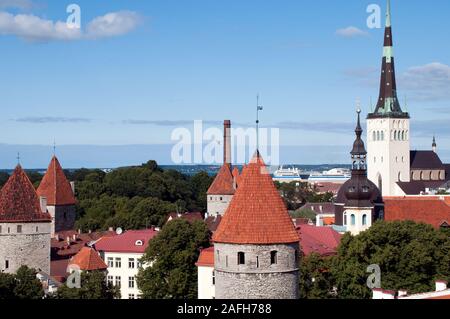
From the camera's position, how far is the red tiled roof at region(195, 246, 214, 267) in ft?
119

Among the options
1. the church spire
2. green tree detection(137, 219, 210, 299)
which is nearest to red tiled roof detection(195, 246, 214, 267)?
green tree detection(137, 219, 210, 299)

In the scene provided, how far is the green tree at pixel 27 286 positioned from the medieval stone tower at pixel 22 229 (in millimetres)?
7950

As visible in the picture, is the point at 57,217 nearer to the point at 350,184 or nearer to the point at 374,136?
the point at 350,184

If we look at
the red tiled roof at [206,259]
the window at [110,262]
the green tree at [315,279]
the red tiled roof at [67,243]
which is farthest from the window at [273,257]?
the window at [110,262]

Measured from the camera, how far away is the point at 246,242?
2117cm

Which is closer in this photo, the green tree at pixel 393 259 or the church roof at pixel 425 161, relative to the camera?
the green tree at pixel 393 259

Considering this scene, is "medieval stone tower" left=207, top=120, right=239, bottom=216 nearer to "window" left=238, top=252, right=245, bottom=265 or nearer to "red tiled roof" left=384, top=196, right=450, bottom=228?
"red tiled roof" left=384, top=196, right=450, bottom=228

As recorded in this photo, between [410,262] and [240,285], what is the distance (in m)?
15.7

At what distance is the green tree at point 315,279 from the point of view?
1297 inches

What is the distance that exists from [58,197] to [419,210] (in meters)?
23.5

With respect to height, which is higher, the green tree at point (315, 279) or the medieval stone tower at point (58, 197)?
the medieval stone tower at point (58, 197)

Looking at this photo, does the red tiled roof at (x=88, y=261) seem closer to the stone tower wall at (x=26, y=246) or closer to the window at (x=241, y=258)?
the stone tower wall at (x=26, y=246)

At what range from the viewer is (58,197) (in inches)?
2207
